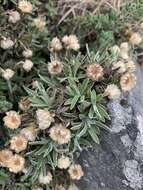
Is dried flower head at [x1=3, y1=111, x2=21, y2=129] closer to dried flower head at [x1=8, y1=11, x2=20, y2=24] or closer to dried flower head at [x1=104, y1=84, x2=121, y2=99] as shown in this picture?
dried flower head at [x1=104, y1=84, x2=121, y2=99]

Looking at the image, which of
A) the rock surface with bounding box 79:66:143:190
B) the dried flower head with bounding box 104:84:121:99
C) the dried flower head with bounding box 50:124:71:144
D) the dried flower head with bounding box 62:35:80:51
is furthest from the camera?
the dried flower head with bounding box 62:35:80:51

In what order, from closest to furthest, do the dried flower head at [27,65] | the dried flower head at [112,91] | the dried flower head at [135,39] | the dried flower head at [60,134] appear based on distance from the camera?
the dried flower head at [60,134]
the dried flower head at [112,91]
the dried flower head at [27,65]
the dried flower head at [135,39]

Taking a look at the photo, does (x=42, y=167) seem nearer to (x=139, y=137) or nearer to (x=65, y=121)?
(x=65, y=121)

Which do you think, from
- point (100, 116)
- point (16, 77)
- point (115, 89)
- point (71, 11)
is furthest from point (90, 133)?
point (71, 11)

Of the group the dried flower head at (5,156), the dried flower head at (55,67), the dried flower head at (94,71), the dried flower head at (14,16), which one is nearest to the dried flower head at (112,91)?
the dried flower head at (94,71)

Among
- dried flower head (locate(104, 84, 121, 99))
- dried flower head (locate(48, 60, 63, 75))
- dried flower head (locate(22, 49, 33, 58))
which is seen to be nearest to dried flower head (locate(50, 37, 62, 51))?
dried flower head (locate(22, 49, 33, 58))

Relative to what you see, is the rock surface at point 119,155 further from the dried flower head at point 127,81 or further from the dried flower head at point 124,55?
the dried flower head at point 124,55

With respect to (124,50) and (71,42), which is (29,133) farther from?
(124,50)
